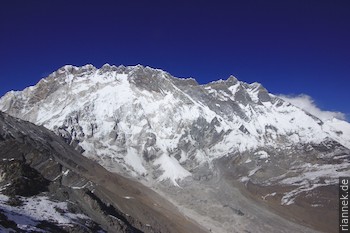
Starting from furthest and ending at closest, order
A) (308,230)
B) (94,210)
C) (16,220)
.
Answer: (308,230) → (94,210) → (16,220)

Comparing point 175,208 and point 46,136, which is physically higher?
point 46,136

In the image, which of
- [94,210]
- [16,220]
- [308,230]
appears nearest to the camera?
[16,220]

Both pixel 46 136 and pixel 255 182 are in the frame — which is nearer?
pixel 46 136

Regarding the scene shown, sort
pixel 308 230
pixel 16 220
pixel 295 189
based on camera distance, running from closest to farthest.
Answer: pixel 16 220 → pixel 308 230 → pixel 295 189

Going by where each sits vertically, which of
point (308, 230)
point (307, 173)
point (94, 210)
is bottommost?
point (94, 210)

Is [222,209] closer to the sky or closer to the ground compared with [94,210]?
closer to the sky

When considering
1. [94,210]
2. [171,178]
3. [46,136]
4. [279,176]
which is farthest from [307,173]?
[94,210]

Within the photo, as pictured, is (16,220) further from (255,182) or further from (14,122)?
(255,182)

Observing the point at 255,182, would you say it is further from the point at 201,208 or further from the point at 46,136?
the point at 46,136

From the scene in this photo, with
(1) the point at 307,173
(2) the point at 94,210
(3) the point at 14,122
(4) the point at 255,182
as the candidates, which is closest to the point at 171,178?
(4) the point at 255,182
